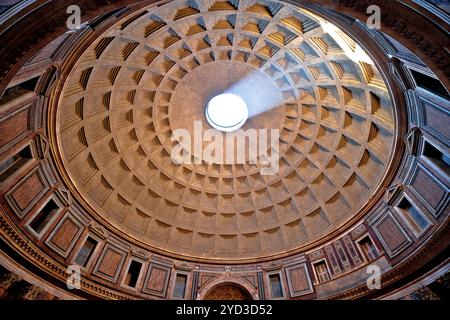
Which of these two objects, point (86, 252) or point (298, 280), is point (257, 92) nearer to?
point (298, 280)

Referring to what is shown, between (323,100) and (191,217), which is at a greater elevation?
(323,100)

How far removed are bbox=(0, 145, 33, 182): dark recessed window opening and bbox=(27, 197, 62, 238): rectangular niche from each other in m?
2.02

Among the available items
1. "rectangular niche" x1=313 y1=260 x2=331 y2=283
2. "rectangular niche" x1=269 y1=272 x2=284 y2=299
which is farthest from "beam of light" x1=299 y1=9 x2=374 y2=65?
"rectangular niche" x1=269 y1=272 x2=284 y2=299

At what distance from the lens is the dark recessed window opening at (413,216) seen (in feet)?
42.3

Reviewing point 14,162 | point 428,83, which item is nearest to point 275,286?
point 428,83

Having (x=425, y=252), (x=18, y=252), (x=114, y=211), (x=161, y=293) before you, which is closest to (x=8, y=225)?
(x=18, y=252)

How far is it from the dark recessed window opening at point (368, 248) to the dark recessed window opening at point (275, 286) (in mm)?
4762

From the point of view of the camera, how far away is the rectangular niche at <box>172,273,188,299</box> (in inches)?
683

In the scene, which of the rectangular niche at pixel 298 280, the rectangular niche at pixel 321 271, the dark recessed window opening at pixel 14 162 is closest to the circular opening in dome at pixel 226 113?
the rectangular niche at pixel 298 280

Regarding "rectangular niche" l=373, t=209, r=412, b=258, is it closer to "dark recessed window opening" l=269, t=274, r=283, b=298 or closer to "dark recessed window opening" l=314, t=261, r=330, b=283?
"dark recessed window opening" l=314, t=261, r=330, b=283

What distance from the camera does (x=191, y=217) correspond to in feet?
67.1

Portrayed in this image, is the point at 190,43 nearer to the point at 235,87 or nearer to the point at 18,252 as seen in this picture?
the point at 235,87

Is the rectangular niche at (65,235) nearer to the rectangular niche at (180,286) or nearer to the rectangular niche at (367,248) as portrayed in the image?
the rectangular niche at (180,286)
